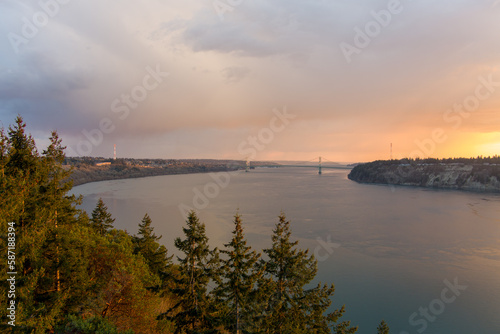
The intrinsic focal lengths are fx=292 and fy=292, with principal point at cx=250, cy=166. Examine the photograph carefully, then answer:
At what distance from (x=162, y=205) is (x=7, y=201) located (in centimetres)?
5629

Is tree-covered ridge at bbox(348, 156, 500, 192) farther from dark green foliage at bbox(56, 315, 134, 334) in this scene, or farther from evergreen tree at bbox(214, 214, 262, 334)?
dark green foliage at bbox(56, 315, 134, 334)

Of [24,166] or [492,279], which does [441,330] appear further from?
[24,166]

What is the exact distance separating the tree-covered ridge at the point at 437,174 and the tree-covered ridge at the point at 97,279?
114 meters

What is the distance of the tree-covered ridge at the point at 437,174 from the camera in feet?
331

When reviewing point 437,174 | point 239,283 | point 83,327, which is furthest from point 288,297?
point 437,174

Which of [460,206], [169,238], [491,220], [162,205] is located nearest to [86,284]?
[169,238]

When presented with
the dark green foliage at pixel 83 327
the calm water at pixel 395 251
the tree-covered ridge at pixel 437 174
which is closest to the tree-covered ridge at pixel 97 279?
the dark green foliage at pixel 83 327

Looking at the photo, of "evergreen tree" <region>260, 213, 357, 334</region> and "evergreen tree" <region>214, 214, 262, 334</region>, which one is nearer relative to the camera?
"evergreen tree" <region>214, 214, 262, 334</region>

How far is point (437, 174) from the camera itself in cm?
11800

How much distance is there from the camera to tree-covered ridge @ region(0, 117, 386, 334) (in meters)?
9.49

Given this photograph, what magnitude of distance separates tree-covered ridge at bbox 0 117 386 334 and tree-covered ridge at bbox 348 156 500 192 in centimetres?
11378

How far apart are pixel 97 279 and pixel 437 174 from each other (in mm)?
133708

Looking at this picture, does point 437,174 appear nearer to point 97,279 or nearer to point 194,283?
point 194,283

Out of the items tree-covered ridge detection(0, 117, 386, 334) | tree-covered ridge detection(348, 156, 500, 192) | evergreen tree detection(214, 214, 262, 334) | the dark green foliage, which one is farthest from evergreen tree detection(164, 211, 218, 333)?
tree-covered ridge detection(348, 156, 500, 192)
